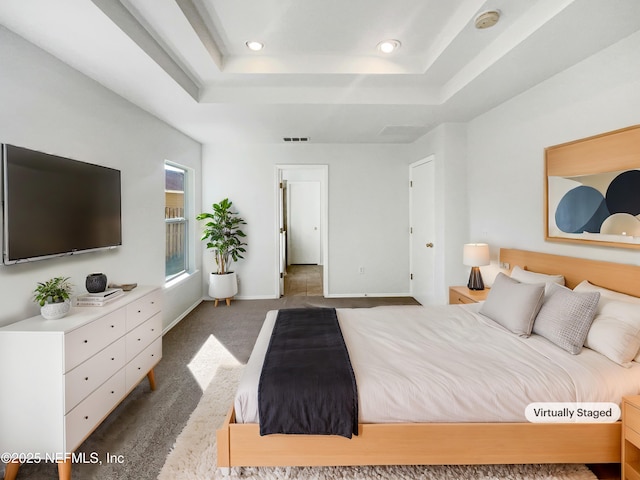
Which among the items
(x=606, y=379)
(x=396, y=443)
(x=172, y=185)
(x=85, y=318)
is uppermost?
(x=172, y=185)

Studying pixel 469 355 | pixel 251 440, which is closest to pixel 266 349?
pixel 251 440

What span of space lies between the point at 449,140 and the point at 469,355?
2831 mm

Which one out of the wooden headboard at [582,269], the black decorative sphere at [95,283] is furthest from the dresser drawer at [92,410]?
the wooden headboard at [582,269]

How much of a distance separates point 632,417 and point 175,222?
14.9 ft

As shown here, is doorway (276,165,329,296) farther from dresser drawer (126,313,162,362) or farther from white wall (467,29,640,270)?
dresser drawer (126,313,162,362)

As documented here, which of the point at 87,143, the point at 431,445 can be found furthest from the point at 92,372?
the point at 431,445

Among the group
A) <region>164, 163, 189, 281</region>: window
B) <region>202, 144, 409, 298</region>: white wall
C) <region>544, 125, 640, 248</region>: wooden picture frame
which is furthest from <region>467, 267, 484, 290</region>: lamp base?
<region>164, 163, 189, 281</region>: window

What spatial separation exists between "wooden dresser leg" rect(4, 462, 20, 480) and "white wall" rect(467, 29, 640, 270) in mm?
3708

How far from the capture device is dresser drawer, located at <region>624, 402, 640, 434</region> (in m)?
1.36

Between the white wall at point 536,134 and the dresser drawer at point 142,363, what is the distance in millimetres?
3374

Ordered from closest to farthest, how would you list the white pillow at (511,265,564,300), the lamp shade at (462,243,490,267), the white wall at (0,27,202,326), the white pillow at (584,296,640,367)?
the white pillow at (584,296,640,367) → the white wall at (0,27,202,326) → the white pillow at (511,265,564,300) → the lamp shade at (462,243,490,267)

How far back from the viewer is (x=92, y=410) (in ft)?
5.57

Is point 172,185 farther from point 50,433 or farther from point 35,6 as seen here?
point 50,433

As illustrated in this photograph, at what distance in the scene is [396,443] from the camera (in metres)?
1.46
